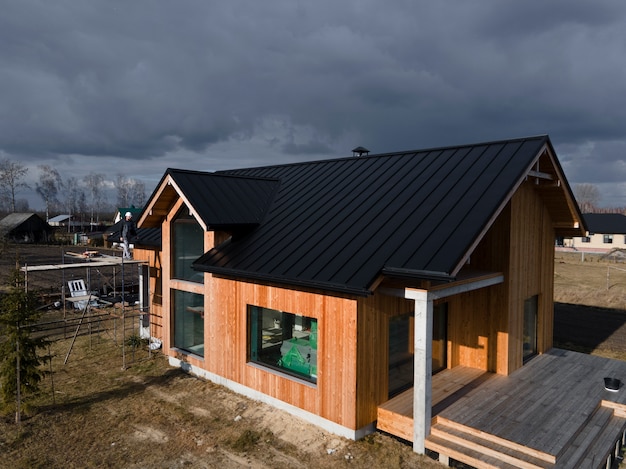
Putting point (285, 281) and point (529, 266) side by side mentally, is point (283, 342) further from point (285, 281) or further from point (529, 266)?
point (529, 266)

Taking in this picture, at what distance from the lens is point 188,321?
13500 mm

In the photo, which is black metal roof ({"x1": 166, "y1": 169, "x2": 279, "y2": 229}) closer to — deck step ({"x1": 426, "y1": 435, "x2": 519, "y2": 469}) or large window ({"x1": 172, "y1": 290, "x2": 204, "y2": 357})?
large window ({"x1": 172, "y1": 290, "x2": 204, "y2": 357})

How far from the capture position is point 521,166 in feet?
33.2

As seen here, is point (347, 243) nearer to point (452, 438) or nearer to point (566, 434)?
point (452, 438)

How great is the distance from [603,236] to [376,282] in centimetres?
6516

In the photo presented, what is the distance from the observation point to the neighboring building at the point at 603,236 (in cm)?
5844

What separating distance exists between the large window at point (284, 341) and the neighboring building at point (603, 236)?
58.7 meters

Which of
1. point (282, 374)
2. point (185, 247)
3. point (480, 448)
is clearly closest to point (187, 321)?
point (185, 247)

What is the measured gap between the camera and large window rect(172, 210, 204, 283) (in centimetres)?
1309

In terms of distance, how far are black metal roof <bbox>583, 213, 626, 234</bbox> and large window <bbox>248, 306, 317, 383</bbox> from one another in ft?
197

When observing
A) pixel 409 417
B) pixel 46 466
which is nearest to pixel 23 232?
pixel 46 466

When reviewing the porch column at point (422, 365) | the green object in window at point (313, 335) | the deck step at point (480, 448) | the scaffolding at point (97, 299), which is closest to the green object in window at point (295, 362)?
the green object in window at point (313, 335)

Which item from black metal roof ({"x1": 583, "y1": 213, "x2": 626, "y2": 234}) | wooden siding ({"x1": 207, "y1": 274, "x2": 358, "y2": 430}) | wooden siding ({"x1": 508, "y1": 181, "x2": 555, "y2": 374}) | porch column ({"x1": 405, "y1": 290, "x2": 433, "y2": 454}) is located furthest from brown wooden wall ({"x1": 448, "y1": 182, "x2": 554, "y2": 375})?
black metal roof ({"x1": 583, "y1": 213, "x2": 626, "y2": 234})

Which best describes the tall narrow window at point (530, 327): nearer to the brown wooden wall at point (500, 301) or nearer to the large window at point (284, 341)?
the brown wooden wall at point (500, 301)
